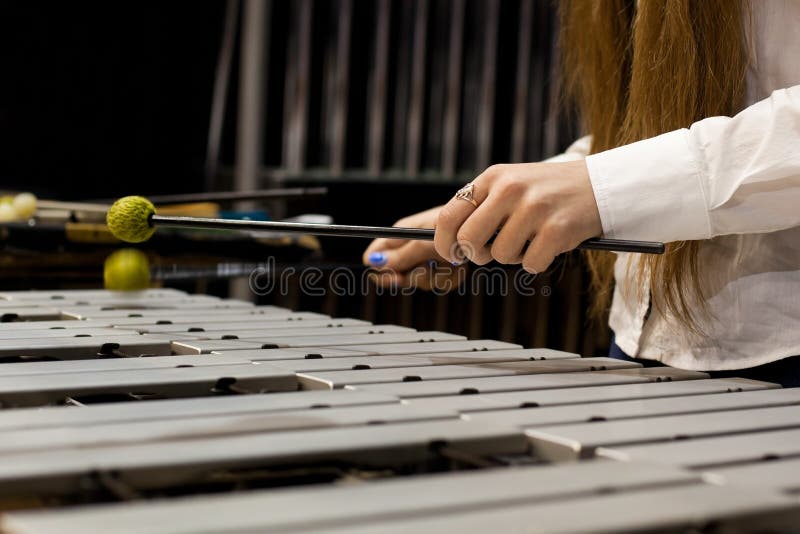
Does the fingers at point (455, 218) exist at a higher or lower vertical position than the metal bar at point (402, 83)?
lower

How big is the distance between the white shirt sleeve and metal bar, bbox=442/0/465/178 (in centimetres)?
428

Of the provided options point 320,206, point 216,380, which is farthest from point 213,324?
Answer: point 320,206

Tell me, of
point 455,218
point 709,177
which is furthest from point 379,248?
point 709,177

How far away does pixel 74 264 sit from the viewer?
3.11 meters

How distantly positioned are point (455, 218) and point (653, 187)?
0.31 metres

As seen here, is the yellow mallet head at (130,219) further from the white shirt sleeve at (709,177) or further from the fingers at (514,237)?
the white shirt sleeve at (709,177)

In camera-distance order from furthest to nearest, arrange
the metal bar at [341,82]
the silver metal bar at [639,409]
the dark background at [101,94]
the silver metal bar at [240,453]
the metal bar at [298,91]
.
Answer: the metal bar at [298,91] < the metal bar at [341,82] < the dark background at [101,94] < the silver metal bar at [639,409] < the silver metal bar at [240,453]

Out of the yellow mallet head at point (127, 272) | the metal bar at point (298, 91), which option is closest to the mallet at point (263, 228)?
the yellow mallet head at point (127, 272)

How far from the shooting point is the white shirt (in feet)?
5.04

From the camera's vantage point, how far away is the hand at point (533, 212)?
5.11 ft

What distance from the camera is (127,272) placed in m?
2.73

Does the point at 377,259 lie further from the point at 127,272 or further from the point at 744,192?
the point at 744,192

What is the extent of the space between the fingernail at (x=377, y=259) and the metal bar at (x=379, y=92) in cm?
373

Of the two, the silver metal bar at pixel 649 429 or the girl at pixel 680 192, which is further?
the girl at pixel 680 192
